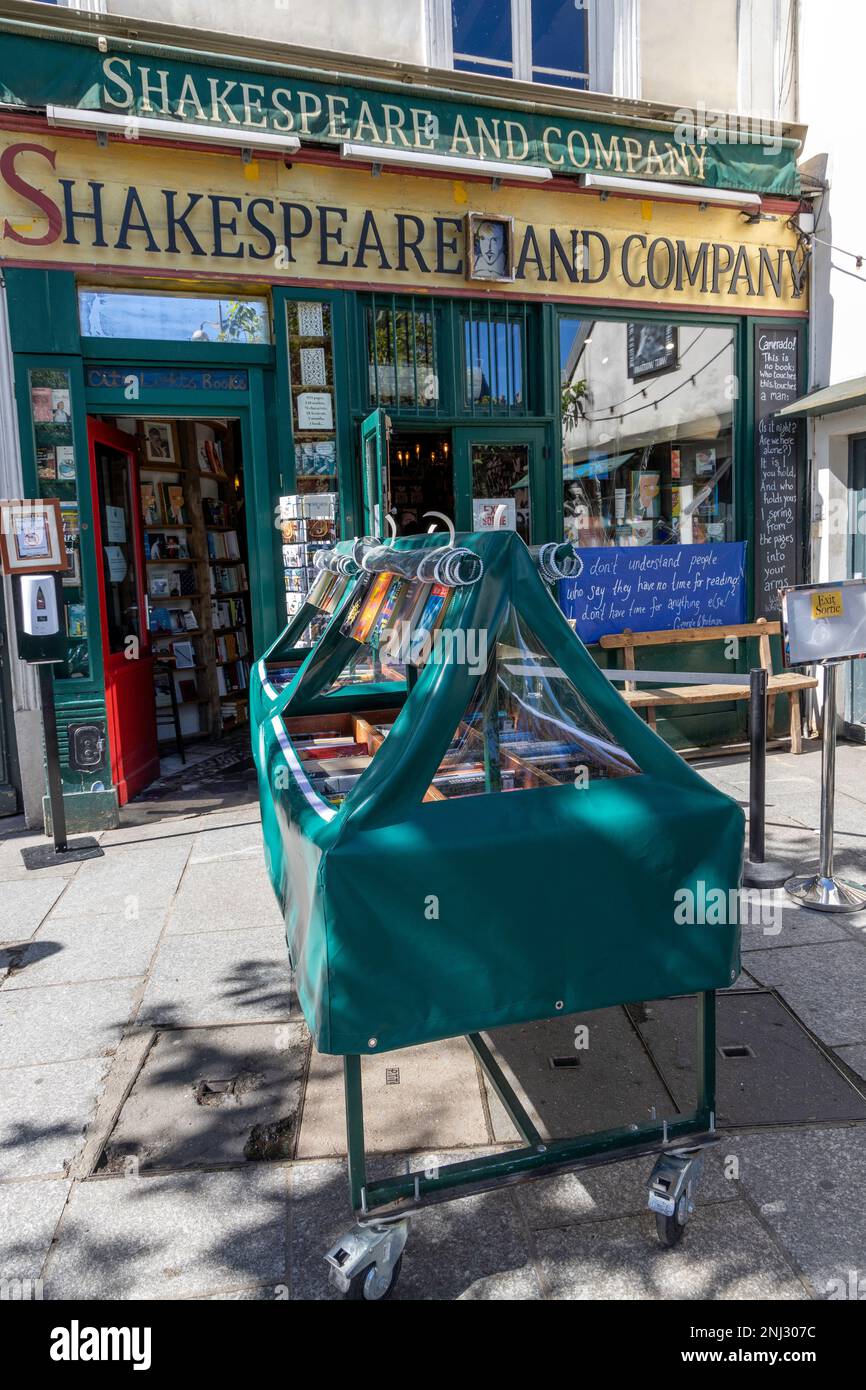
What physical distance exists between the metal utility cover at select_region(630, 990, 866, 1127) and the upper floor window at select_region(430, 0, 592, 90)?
7170mm

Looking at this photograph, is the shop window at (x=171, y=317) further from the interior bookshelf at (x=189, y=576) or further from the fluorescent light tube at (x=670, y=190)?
the fluorescent light tube at (x=670, y=190)

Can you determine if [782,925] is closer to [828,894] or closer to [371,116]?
[828,894]

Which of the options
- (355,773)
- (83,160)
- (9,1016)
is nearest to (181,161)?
(83,160)

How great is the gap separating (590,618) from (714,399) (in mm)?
2368

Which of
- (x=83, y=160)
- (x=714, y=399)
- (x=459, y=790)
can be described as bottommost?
(x=459, y=790)

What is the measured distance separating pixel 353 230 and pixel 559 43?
2.73m

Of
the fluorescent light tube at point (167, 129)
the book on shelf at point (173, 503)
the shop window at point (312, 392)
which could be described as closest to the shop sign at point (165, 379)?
the shop window at point (312, 392)

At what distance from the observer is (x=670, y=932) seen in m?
2.60

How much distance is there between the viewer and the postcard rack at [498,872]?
7.75ft

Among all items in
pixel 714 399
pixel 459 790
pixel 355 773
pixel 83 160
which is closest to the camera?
pixel 459 790

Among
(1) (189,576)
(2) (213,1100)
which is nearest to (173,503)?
(1) (189,576)

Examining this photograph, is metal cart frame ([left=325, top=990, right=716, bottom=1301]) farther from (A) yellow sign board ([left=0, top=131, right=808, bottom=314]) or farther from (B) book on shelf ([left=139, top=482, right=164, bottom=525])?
(B) book on shelf ([left=139, top=482, right=164, bottom=525])

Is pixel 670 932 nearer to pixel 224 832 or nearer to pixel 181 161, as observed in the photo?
pixel 224 832

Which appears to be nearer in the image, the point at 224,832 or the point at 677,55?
the point at 224,832
